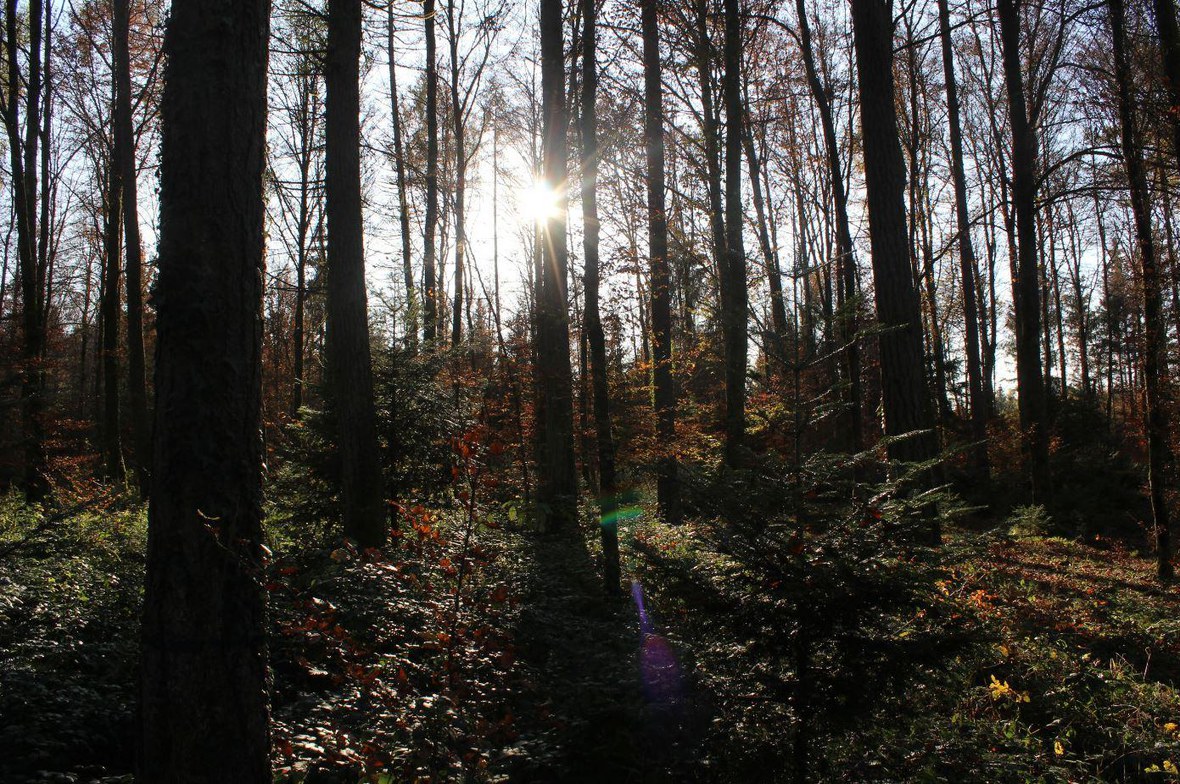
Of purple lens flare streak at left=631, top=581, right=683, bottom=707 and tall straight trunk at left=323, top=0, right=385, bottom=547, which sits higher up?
tall straight trunk at left=323, top=0, right=385, bottom=547

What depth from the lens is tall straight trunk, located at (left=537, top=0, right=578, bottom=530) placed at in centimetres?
830

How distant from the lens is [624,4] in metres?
11.9

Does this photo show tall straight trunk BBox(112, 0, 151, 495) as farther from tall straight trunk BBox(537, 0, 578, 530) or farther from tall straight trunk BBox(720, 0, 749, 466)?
tall straight trunk BBox(720, 0, 749, 466)

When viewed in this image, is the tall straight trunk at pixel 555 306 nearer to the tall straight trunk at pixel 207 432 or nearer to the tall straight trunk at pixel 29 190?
the tall straight trunk at pixel 207 432

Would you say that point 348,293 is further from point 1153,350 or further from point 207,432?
point 1153,350

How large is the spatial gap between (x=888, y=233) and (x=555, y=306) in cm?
435

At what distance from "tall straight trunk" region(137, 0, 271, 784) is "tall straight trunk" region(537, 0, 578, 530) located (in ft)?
13.2

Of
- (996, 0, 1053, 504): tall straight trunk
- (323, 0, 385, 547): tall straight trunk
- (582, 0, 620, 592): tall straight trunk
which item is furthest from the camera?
(996, 0, 1053, 504): tall straight trunk

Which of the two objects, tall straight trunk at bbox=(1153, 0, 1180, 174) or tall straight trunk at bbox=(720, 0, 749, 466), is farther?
tall straight trunk at bbox=(720, 0, 749, 466)

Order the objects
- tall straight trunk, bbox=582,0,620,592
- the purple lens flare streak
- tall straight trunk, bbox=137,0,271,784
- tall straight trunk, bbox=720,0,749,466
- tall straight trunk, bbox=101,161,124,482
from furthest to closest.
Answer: tall straight trunk, bbox=101,161,124,482 < tall straight trunk, bbox=720,0,749,466 < tall straight trunk, bbox=582,0,620,592 < the purple lens flare streak < tall straight trunk, bbox=137,0,271,784

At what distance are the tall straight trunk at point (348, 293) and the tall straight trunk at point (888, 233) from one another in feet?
19.4

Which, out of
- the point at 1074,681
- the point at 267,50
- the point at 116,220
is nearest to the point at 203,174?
the point at 267,50

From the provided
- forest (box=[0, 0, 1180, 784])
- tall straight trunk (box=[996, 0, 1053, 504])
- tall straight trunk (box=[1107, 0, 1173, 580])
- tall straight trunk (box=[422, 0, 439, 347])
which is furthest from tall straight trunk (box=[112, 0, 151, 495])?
tall straight trunk (box=[996, 0, 1053, 504])

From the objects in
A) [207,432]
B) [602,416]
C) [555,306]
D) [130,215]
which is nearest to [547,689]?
[207,432]
